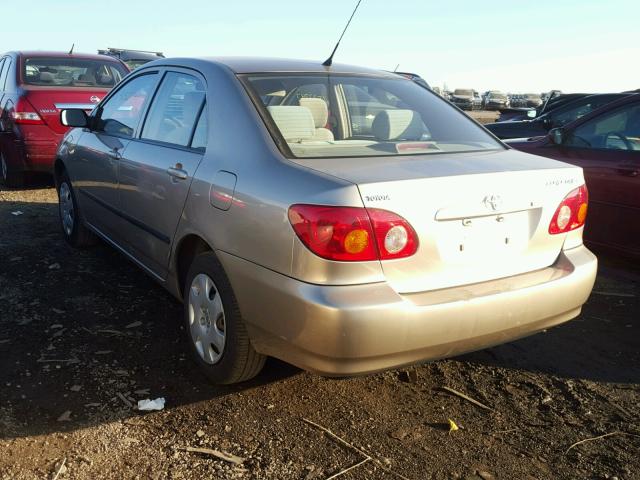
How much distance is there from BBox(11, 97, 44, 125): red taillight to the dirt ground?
12.3 feet

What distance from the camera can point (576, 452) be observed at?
272cm

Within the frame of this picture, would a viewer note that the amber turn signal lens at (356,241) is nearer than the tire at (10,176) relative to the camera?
Yes

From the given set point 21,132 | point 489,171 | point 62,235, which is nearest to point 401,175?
point 489,171

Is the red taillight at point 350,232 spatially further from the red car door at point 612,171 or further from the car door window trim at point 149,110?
the red car door at point 612,171

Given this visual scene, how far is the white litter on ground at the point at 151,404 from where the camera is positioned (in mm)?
2991

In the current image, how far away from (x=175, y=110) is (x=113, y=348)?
1.42 metres

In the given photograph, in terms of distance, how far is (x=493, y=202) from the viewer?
2676 mm

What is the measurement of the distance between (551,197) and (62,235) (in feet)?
15.3

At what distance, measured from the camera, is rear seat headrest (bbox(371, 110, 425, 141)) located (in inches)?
133

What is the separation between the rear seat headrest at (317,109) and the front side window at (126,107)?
118 centimetres

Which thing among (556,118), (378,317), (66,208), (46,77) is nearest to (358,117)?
(378,317)

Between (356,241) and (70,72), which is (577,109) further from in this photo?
(356,241)

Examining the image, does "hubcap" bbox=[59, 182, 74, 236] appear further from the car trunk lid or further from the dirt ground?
the car trunk lid

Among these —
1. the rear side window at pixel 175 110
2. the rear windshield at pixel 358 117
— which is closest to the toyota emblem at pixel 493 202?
the rear windshield at pixel 358 117
